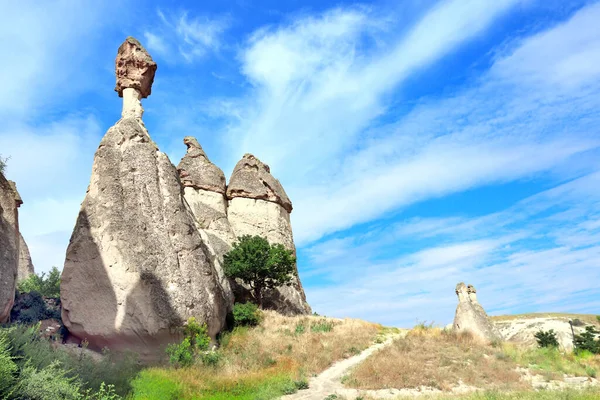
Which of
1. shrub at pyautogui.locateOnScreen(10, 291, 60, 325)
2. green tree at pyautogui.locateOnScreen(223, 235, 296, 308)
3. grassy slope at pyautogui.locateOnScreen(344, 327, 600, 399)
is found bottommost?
grassy slope at pyautogui.locateOnScreen(344, 327, 600, 399)

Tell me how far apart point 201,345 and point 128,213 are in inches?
225

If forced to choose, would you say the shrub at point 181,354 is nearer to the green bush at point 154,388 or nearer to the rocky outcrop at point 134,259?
the rocky outcrop at point 134,259

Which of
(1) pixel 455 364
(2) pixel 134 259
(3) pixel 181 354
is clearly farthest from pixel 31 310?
(1) pixel 455 364

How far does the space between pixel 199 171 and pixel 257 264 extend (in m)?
9.97

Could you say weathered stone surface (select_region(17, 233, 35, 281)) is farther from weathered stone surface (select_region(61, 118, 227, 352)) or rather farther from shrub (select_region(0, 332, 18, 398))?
shrub (select_region(0, 332, 18, 398))

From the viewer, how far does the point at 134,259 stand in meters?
16.4

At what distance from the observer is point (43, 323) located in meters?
17.8

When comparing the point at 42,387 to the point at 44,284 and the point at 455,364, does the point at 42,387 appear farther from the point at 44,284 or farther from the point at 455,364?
the point at 44,284

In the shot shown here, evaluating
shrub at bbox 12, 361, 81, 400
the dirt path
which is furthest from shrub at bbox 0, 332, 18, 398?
the dirt path

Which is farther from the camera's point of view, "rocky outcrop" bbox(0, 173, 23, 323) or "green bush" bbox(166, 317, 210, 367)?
"green bush" bbox(166, 317, 210, 367)

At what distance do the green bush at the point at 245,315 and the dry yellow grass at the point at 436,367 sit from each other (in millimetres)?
6906

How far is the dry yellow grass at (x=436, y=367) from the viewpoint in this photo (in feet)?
45.8

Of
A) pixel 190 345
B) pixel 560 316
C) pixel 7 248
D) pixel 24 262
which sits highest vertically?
pixel 24 262

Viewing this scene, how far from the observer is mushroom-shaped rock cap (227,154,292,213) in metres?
31.5
